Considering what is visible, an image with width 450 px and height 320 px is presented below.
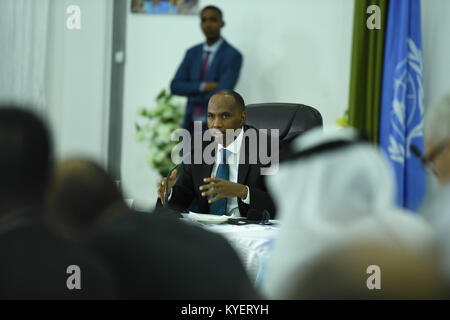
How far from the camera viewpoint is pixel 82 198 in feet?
3.73

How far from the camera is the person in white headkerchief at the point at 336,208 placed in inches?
44.2

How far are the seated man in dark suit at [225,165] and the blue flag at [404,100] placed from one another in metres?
1.41

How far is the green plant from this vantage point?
194 inches

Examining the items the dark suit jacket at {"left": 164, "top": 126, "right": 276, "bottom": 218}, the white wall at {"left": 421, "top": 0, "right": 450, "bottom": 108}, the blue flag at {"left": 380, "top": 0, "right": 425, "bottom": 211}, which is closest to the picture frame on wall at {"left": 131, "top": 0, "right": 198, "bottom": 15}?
the blue flag at {"left": 380, "top": 0, "right": 425, "bottom": 211}

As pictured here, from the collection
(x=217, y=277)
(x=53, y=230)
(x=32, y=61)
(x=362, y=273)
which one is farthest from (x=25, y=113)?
(x=32, y=61)

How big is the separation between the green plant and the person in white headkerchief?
372 centimetres

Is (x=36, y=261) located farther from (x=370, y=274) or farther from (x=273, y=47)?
(x=273, y=47)

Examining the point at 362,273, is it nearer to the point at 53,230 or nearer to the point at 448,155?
the point at 448,155

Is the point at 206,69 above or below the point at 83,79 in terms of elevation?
above

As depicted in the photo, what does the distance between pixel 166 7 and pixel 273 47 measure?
1.04 m

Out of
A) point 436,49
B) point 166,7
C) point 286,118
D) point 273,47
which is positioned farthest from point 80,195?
point 166,7

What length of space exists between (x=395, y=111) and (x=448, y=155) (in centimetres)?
284

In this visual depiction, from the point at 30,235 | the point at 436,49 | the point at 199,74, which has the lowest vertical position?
the point at 30,235

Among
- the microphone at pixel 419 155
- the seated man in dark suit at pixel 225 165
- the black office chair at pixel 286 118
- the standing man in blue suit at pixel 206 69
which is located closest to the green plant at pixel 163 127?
the standing man in blue suit at pixel 206 69
